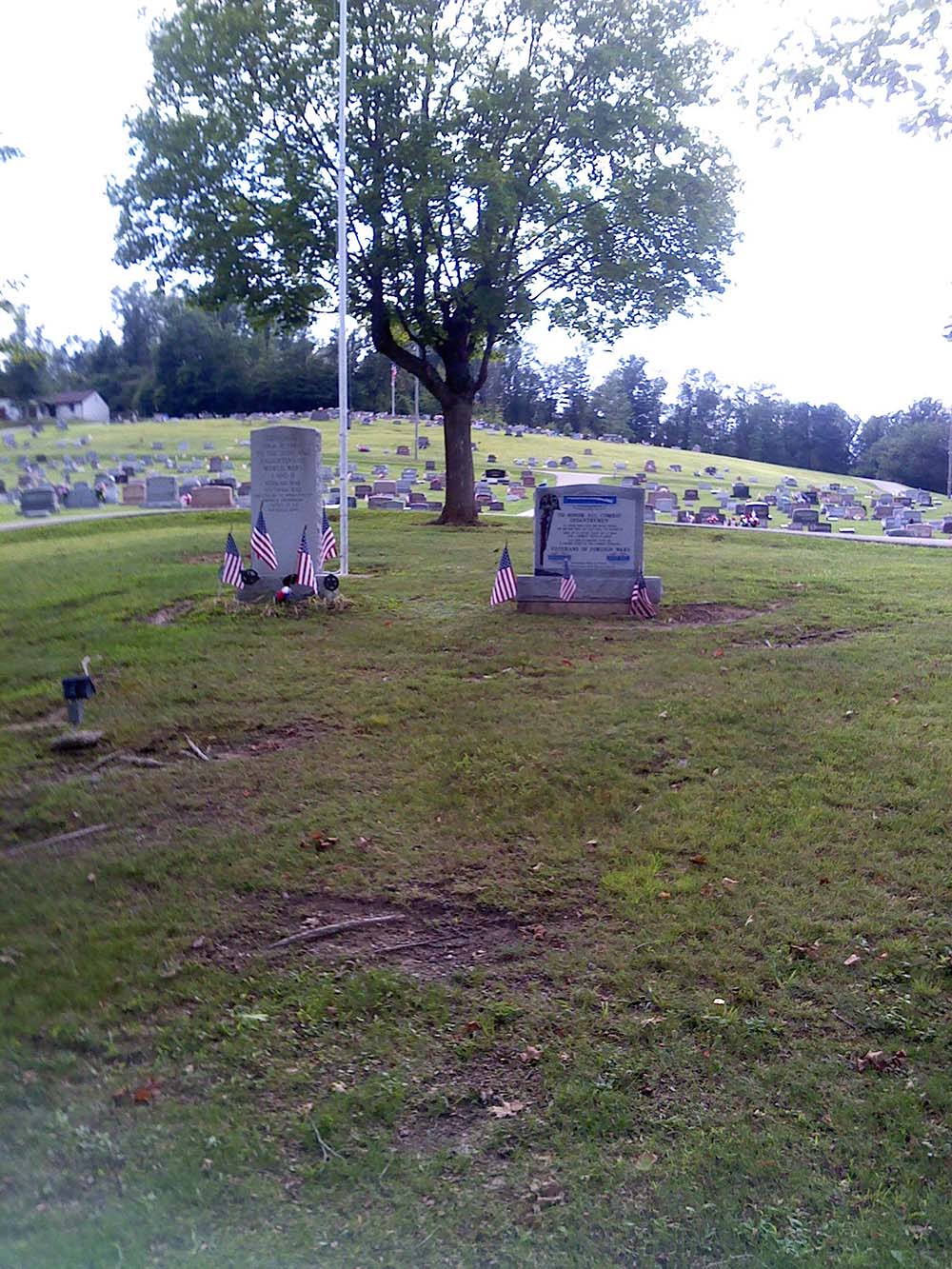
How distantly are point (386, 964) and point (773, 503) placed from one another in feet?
113

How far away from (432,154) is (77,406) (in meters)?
35.3

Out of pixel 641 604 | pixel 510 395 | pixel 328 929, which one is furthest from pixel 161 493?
pixel 510 395

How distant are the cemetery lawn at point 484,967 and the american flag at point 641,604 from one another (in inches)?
93.5

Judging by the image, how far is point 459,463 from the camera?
23.2 meters

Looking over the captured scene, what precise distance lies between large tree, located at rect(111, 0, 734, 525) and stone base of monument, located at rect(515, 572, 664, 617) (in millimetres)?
9592

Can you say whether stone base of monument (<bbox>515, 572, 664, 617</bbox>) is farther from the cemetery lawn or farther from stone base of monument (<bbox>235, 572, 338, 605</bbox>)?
the cemetery lawn

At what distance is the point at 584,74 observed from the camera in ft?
65.1

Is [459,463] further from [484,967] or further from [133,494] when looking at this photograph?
[484,967]

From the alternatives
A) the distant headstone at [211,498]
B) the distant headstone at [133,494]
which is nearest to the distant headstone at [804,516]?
the distant headstone at [211,498]

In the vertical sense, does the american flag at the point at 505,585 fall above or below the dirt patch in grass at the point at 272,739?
above

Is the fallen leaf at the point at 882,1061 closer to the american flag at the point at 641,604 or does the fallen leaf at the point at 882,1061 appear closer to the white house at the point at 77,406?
the american flag at the point at 641,604

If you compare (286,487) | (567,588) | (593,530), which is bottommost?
(567,588)

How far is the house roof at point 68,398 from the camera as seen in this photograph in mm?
42894

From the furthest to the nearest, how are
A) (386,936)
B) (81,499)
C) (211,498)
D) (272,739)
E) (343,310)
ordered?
(81,499) < (211,498) < (343,310) < (272,739) < (386,936)
